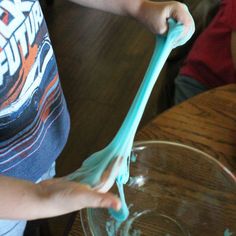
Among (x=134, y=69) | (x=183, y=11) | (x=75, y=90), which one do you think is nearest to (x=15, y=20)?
(x=183, y=11)

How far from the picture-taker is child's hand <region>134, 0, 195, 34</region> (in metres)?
0.53

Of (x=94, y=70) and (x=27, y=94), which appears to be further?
(x=94, y=70)

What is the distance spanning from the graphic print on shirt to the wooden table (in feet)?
0.50

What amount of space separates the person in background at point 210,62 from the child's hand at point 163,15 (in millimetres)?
394

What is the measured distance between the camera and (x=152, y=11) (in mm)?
563

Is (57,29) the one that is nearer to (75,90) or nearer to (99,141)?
(75,90)

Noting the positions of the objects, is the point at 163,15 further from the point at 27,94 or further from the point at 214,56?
the point at 214,56

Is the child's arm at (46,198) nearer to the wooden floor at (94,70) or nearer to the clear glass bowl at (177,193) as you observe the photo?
the clear glass bowl at (177,193)

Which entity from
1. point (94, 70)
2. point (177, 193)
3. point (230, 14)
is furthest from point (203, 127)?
point (94, 70)

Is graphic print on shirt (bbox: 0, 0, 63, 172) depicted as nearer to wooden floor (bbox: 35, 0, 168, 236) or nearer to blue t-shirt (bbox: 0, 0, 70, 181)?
blue t-shirt (bbox: 0, 0, 70, 181)

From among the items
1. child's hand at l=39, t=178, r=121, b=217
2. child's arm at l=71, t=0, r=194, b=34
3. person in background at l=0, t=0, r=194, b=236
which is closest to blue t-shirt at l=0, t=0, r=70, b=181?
person in background at l=0, t=0, r=194, b=236

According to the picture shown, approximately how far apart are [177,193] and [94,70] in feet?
3.63

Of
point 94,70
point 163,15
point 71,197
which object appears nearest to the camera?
point 71,197

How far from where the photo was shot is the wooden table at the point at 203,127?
0.58m
